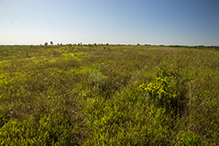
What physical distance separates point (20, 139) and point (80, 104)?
4.59ft

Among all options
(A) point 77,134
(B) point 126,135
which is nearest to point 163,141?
(B) point 126,135

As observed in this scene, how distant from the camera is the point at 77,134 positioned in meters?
→ 2.02

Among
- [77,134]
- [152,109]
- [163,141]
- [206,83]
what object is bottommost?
[77,134]

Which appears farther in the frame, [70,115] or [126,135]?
[70,115]

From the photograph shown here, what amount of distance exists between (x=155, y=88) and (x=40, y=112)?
10.7 ft

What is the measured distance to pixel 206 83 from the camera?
354cm

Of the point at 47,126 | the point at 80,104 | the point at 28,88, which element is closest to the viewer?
the point at 47,126

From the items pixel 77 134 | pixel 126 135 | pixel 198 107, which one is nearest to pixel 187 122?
pixel 198 107

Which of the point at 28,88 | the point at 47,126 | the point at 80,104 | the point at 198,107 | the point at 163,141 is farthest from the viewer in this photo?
the point at 28,88

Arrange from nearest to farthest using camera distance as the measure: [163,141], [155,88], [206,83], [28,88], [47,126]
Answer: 1. [163,141]
2. [47,126]
3. [155,88]
4. [206,83]
5. [28,88]

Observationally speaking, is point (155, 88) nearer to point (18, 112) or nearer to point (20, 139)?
point (20, 139)

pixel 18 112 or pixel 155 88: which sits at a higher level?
pixel 155 88

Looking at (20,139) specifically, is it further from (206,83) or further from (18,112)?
(206,83)

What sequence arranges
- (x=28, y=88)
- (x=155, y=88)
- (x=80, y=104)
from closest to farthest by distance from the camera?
(x=155, y=88) → (x=80, y=104) → (x=28, y=88)
